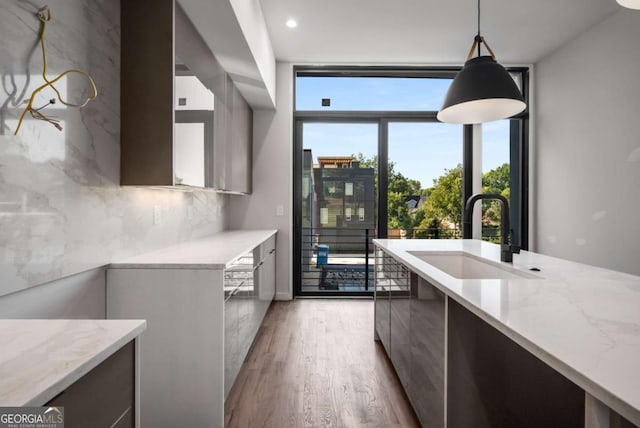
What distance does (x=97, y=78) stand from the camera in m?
1.56

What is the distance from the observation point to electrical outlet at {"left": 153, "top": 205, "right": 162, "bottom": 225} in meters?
2.11

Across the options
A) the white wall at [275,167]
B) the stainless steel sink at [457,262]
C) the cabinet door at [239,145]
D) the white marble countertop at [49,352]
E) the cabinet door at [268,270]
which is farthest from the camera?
the white wall at [275,167]

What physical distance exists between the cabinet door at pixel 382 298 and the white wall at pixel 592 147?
7.47ft

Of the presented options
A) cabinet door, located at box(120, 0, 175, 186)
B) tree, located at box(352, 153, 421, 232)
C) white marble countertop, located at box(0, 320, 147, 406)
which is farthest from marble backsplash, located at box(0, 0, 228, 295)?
tree, located at box(352, 153, 421, 232)

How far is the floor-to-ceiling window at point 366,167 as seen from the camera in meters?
4.14

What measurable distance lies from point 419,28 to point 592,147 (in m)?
2.08

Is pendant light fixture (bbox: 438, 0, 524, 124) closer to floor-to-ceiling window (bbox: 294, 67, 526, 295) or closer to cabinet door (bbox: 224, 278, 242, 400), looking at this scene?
cabinet door (bbox: 224, 278, 242, 400)

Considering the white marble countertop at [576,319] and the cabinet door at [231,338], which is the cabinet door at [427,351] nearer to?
the white marble countertop at [576,319]

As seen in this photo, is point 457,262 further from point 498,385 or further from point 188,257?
point 188,257

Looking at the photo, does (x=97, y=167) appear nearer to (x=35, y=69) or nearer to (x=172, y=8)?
(x=35, y=69)

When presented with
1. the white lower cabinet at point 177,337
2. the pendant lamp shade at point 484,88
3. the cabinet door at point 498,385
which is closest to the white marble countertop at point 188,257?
the white lower cabinet at point 177,337

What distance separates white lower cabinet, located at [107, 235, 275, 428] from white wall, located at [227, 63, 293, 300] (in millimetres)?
2354

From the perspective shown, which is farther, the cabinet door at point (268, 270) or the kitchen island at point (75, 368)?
the cabinet door at point (268, 270)

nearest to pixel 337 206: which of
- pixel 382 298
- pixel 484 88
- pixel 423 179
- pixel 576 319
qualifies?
pixel 423 179
